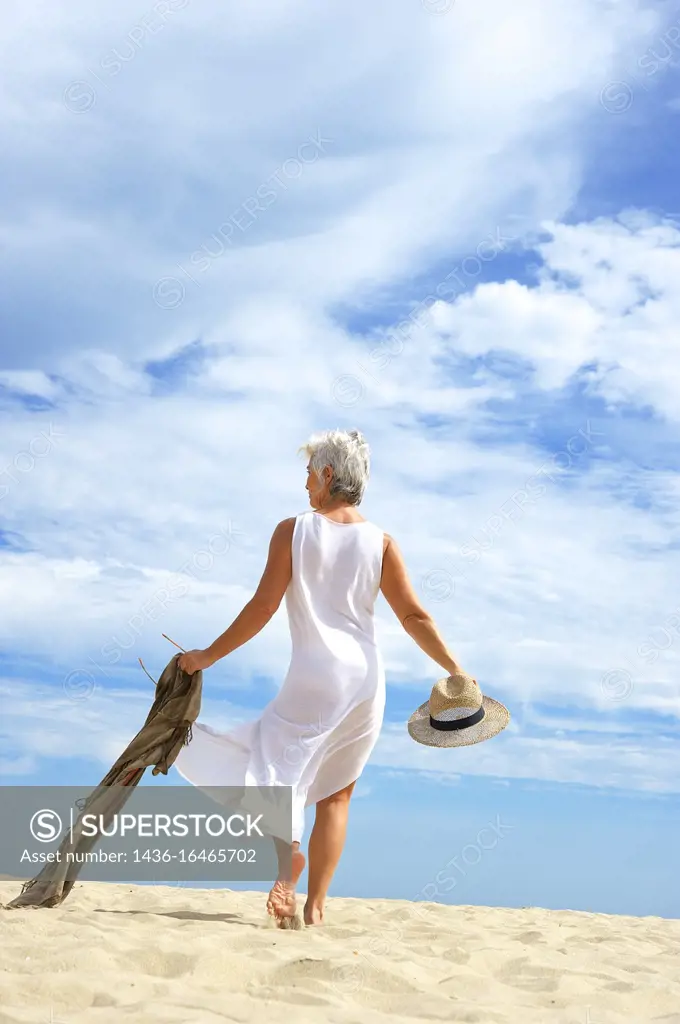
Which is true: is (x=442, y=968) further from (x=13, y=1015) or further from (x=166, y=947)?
(x=13, y=1015)

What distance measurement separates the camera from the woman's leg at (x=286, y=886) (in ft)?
15.5

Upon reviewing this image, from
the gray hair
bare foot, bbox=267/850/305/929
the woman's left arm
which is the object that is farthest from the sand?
the gray hair

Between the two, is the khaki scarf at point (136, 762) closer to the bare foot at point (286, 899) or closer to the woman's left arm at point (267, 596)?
the woman's left arm at point (267, 596)

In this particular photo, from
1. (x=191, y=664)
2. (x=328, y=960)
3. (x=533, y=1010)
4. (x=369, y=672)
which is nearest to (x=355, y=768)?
(x=369, y=672)

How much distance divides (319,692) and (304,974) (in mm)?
1506

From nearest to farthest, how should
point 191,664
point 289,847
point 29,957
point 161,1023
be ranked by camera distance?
point 161,1023
point 29,957
point 289,847
point 191,664

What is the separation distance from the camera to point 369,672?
505cm

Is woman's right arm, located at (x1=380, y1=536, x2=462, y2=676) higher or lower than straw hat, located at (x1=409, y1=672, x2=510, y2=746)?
higher

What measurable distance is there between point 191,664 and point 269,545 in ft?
2.51

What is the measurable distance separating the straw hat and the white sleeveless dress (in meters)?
0.33

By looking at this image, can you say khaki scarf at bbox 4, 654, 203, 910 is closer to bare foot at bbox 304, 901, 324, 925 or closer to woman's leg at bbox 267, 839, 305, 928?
woman's leg at bbox 267, 839, 305, 928

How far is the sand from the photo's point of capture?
11.1 ft

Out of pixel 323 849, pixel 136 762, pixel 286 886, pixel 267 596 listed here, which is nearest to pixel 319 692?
pixel 267 596

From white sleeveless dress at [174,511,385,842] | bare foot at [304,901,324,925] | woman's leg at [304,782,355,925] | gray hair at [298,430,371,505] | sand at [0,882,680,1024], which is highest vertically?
gray hair at [298,430,371,505]
